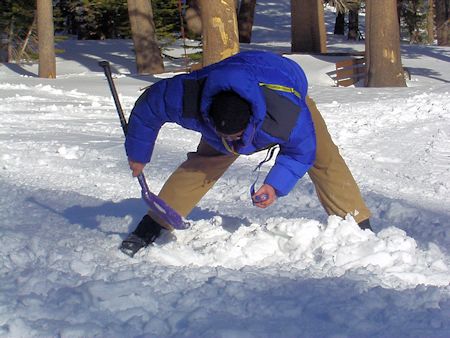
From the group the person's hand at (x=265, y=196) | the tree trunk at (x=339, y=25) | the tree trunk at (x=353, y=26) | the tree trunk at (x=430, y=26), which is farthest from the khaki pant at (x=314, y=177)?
the tree trunk at (x=430, y=26)

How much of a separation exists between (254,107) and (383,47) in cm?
1306

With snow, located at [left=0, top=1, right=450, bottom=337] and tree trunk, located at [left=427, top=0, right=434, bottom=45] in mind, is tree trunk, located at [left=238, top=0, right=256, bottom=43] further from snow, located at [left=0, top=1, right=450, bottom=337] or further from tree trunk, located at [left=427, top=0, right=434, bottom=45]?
snow, located at [left=0, top=1, right=450, bottom=337]

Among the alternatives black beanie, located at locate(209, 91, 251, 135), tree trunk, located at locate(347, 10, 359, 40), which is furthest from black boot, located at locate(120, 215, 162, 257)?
tree trunk, located at locate(347, 10, 359, 40)

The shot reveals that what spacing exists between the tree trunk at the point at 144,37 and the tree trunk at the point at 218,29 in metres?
6.35

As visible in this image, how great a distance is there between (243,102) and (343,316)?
42.7 inches

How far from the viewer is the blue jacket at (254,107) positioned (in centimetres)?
371

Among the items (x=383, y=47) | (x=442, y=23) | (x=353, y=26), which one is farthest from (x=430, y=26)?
(x=383, y=47)

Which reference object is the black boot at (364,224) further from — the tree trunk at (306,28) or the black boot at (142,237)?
the tree trunk at (306,28)

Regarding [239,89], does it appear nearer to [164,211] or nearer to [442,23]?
[164,211]

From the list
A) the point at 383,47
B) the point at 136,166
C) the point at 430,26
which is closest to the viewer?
the point at 136,166

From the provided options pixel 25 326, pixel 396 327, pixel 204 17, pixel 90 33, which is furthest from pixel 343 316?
pixel 90 33

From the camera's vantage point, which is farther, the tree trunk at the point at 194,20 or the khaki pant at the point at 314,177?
the tree trunk at the point at 194,20

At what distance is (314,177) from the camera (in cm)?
477

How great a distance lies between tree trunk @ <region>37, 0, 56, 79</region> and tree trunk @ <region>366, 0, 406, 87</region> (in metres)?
7.88
